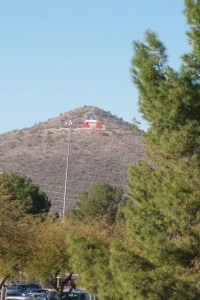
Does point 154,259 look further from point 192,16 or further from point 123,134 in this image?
point 123,134

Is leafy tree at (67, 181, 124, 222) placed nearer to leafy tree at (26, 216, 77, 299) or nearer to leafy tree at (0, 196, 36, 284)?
leafy tree at (26, 216, 77, 299)

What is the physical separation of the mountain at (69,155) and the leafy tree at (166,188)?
85148 millimetres

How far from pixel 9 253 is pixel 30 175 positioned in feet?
290

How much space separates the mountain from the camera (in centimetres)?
12188

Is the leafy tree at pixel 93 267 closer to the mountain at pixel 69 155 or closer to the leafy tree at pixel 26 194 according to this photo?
the leafy tree at pixel 26 194

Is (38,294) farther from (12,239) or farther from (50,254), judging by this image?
(12,239)

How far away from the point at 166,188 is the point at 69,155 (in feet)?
360

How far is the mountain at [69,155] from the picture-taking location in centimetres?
12188

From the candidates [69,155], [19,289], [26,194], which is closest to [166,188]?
[19,289]

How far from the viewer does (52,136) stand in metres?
154

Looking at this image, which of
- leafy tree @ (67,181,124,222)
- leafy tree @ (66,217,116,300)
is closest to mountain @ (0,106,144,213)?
leafy tree @ (67,181,124,222)

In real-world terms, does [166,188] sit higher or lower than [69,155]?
lower

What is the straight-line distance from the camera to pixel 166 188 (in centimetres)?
2005

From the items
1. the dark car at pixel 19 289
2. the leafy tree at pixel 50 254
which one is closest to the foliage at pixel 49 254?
the leafy tree at pixel 50 254
